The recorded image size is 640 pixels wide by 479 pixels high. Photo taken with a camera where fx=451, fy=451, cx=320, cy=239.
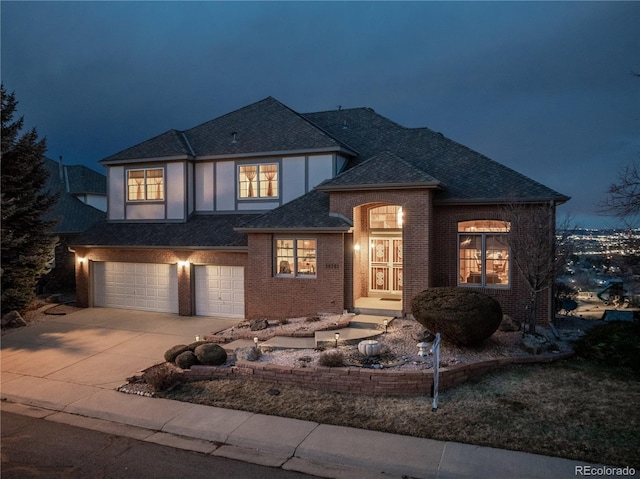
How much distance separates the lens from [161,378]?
962cm

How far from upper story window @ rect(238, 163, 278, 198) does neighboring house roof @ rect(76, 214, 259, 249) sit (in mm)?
968

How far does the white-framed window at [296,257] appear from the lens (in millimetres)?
15234

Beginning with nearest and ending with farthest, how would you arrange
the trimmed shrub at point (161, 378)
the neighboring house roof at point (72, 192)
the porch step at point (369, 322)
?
the trimmed shrub at point (161, 378) → the porch step at point (369, 322) → the neighboring house roof at point (72, 192)

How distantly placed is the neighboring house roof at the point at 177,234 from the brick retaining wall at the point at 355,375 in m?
6.66

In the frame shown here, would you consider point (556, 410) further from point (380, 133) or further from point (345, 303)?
point (380, 133)

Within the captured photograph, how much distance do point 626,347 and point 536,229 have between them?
3.39 m

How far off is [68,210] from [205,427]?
2241 cm

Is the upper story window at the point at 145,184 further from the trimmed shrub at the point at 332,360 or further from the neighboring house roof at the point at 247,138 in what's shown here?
the trimmed shrub at the point at 332,360

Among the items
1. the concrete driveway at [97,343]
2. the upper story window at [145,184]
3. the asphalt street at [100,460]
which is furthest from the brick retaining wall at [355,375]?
the upper story window at [145,184]

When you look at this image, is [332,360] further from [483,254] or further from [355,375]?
[483,254]

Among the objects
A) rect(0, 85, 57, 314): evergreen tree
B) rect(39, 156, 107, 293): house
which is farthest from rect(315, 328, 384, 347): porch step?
rect(39, 156, 107, 293): house

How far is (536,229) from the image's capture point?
38.5ft

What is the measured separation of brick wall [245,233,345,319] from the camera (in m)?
14.7

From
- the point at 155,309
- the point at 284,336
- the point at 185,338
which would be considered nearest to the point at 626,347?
the point at 284,336
